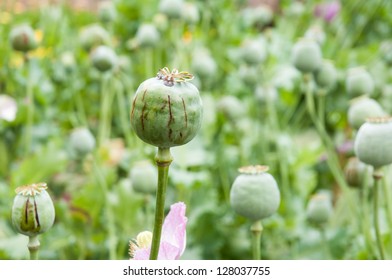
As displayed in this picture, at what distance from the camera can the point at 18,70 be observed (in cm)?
117

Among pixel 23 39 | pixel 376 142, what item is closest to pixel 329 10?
pixel 23 39

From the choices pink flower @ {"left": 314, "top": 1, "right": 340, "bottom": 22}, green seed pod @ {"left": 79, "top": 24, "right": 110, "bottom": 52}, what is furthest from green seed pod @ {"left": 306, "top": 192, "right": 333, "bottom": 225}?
pink flower @ {"left": 314, "top": 1, "right": 340, "bottom": 22}

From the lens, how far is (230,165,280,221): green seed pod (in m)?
0.48

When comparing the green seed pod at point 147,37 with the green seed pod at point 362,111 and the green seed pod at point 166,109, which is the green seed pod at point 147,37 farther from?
the green seed pod at point 166,109

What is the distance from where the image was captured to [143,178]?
708 millimetres

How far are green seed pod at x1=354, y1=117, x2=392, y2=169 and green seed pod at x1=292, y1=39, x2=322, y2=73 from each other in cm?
27

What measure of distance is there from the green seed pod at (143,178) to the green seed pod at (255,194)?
0.23 metres

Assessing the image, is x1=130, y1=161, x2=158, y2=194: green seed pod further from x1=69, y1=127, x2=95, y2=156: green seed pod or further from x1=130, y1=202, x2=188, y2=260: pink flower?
x1=130, y1=202, x2=188, y2=260: pink flower

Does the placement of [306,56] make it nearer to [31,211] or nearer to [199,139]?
[199,139]

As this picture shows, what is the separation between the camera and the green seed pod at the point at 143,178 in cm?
71

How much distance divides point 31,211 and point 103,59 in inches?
18.6

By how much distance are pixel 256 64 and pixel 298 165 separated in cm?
18
